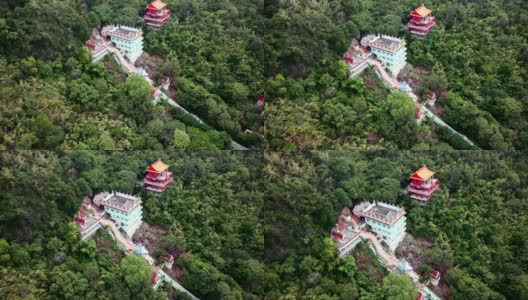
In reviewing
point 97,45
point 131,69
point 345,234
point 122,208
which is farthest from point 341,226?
point 97,45

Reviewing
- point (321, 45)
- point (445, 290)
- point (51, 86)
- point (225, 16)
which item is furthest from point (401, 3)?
point (51, 86)

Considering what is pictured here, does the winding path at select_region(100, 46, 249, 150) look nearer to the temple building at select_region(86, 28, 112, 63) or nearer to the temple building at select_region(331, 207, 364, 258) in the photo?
the temple building at select_region(86, 28, 112, 63)

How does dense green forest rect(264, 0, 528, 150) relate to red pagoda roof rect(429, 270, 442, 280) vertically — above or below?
above

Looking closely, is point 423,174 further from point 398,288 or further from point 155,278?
point 155,278

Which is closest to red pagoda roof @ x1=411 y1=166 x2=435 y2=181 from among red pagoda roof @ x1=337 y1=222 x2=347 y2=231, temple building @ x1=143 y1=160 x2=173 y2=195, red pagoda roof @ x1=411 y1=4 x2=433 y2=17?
red pagoda roof @ x1=337 y1=222 x2=347 y2=231

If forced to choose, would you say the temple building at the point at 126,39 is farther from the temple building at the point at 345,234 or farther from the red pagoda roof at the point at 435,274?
the red pagoda roof at the point at 435,274

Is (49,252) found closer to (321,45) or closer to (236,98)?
(236,98)
